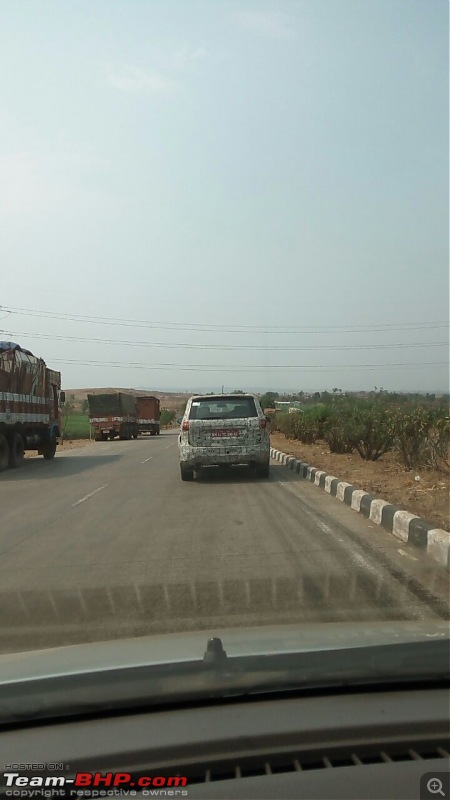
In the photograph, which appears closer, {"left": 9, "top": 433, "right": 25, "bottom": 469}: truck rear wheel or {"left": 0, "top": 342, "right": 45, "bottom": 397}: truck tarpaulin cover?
{"left": 0, "top": 342, "right": 45, "bottom": 397}: truck tarpaulin cover

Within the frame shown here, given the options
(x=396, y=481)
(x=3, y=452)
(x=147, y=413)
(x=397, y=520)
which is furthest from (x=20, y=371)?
(x=147, y=413)

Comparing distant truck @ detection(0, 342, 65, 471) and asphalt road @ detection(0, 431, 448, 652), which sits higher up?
distant truck @ detection(0, 342, 65, 471)

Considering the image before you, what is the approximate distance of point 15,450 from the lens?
21.3 m

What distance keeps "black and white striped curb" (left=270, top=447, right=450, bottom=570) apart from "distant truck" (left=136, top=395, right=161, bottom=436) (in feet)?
134

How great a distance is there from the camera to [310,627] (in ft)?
12.3

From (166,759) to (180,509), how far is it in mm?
8548

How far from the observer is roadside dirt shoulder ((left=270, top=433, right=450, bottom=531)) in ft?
32.2

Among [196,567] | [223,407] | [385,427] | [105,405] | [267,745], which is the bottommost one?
[196,567]

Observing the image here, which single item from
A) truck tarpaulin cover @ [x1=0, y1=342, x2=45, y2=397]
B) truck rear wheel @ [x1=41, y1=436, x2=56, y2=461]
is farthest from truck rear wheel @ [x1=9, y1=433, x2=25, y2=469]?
truck rear wheel @ [x1=41, y1=436, x2=56, y2=461]

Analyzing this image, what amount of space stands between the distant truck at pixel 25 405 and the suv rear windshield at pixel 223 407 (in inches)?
284

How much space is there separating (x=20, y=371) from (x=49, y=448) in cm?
407

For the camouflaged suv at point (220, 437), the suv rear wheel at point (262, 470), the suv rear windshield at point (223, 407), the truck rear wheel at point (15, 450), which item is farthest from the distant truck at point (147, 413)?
the camouflaged suv at point (220, 437)

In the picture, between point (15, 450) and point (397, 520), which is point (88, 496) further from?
point (15, 450)

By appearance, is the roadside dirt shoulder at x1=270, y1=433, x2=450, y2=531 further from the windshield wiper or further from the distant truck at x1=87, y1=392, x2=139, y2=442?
the distant truck at x1=87, y1=392, x2=139, y2=442
